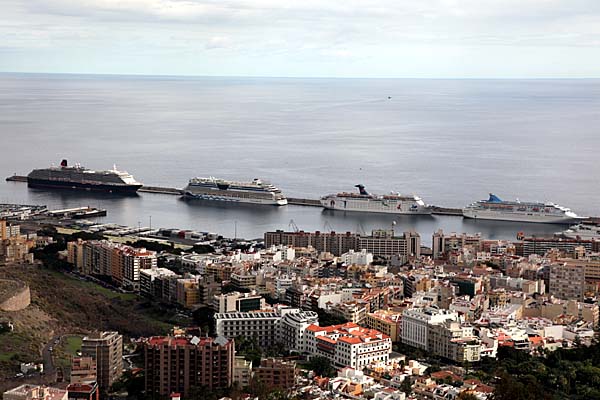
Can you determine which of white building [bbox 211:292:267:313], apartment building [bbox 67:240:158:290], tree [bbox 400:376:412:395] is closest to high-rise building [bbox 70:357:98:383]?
tree [bbox 400:376:412:395]

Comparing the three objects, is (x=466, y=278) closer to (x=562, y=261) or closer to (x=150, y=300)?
(x=562, y=261)

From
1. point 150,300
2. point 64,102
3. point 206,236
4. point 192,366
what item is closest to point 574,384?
point 192,366

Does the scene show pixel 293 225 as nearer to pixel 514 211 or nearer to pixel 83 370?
pixel 514 211

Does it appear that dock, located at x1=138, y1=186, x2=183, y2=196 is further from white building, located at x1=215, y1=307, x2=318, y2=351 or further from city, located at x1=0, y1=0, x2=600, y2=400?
white building, located at x1=215, y1=307, x2=318, y2=351

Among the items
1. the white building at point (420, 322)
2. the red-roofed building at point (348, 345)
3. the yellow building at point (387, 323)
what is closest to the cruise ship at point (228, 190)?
the yellow building at point (387, 323)

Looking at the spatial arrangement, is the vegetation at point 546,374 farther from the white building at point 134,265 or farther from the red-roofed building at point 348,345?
the white building at point 134,265

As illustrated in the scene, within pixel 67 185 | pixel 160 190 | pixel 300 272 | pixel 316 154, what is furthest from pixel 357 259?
pixel 316 154

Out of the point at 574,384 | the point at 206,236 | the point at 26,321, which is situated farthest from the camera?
the point at 206,236

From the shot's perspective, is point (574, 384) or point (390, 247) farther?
point (390, 247)
